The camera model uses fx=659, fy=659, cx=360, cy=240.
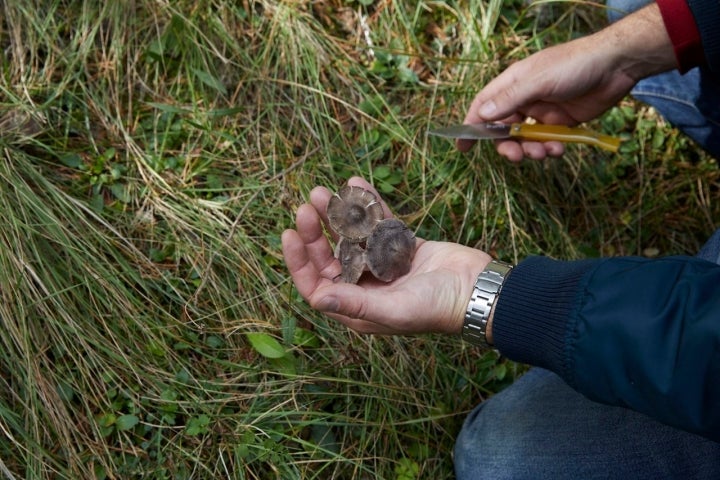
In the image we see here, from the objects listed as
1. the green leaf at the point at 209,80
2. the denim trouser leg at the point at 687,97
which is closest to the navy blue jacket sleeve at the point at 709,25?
the denim trouser leg at the point at 687,97

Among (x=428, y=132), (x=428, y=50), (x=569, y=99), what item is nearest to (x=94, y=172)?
(x=428, y=132)

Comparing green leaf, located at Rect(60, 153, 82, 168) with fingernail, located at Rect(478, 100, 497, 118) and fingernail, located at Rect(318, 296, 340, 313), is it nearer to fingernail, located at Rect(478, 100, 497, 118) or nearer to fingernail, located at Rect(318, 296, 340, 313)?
fingernail, located at Rect(318, 296, 340, 313)

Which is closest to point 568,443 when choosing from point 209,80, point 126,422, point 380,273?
point 380,273

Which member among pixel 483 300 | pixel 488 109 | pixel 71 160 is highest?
pixel 488 109

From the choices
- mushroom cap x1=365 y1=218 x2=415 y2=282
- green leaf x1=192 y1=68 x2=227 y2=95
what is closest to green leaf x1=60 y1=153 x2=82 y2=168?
green leaf x1=192 y1=68 x2=227 y2=95

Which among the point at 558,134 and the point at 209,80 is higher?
the point at 209,80

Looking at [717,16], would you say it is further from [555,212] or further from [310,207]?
[310,207]

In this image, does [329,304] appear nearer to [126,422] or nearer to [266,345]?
[266,345]

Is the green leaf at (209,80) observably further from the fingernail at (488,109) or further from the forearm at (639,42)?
the forearm at (639,42)
